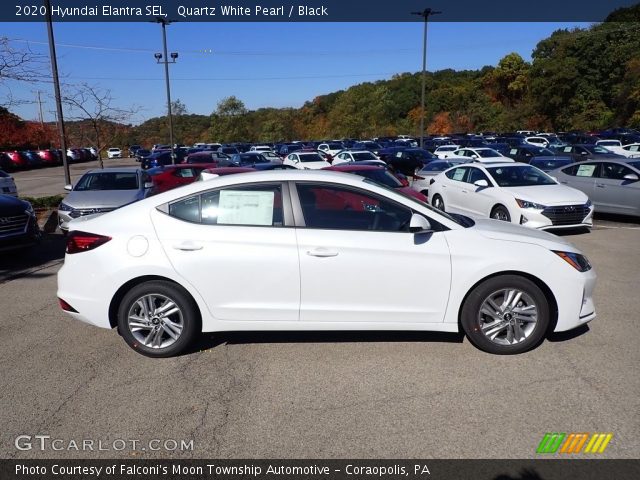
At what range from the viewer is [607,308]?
5.58 meters

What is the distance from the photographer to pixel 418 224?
13.5 ft

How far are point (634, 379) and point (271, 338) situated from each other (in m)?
3.03

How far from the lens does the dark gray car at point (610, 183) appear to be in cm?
1124

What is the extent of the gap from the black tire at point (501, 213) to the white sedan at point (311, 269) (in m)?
5.60

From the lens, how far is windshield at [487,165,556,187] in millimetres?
10375

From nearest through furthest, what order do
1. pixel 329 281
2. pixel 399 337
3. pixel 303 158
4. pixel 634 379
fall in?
pixel 634 379, pixel 329 281, pixel 399 337, pixel 303 158

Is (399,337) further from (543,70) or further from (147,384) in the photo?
(543,70)

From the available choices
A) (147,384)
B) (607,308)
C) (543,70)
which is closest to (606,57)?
(543,70)

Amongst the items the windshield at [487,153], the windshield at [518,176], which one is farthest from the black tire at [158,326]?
the windshield at [487,153]

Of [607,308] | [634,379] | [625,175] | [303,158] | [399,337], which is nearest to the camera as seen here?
[634,379]

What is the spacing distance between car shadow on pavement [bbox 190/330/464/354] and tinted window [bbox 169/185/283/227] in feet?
3.94

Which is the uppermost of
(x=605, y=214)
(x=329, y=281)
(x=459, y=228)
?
(x=459, y=228)

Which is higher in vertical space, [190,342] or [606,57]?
[606,57]

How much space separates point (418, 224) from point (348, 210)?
0.63m
